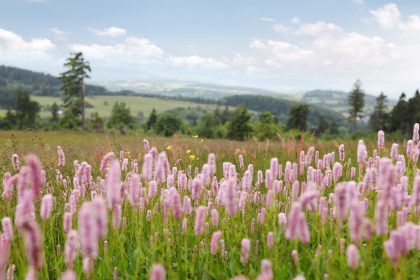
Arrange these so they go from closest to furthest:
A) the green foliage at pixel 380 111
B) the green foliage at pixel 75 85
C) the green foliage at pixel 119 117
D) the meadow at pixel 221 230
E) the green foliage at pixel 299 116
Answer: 1. the meadow at pixel 221 230
2. the green foliage at pixel 75 85
3. the green foliage at pixel 299 116
4. the green foliage at pixel 380 111
5. the green foliage at pixel 119 117

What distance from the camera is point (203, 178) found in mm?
2949

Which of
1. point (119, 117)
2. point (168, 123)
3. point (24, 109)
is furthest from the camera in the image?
point (24, 109)

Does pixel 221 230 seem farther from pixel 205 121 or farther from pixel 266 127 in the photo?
pixel 205 121

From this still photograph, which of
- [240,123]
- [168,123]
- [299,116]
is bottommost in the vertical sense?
[168,123]

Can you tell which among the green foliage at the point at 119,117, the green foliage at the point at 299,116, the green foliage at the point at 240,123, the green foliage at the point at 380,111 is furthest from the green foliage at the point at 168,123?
the green foliage at the point at 380,111

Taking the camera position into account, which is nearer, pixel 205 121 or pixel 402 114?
pixel 402 114

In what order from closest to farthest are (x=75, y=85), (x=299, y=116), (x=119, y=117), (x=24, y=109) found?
(x=75, y=85), (x=299, y=116), (x=119, y=117), (x=24, y=109)

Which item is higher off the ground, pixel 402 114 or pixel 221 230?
pixel 221 230

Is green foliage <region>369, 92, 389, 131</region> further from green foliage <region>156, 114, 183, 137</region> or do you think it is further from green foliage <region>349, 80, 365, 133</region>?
green foliage <region>156, 114, 183, 137</region>

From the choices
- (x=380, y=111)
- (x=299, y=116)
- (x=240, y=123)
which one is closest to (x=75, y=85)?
(x=240, y=123)

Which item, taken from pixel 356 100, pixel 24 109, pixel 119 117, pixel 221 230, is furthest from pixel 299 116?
pixel 221 230

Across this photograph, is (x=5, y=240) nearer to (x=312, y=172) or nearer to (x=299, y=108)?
(x=312, y=172)

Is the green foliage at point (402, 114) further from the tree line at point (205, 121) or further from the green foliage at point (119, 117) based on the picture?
the green foliage at point (119, 117)

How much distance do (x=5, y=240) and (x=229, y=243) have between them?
2017 mm
